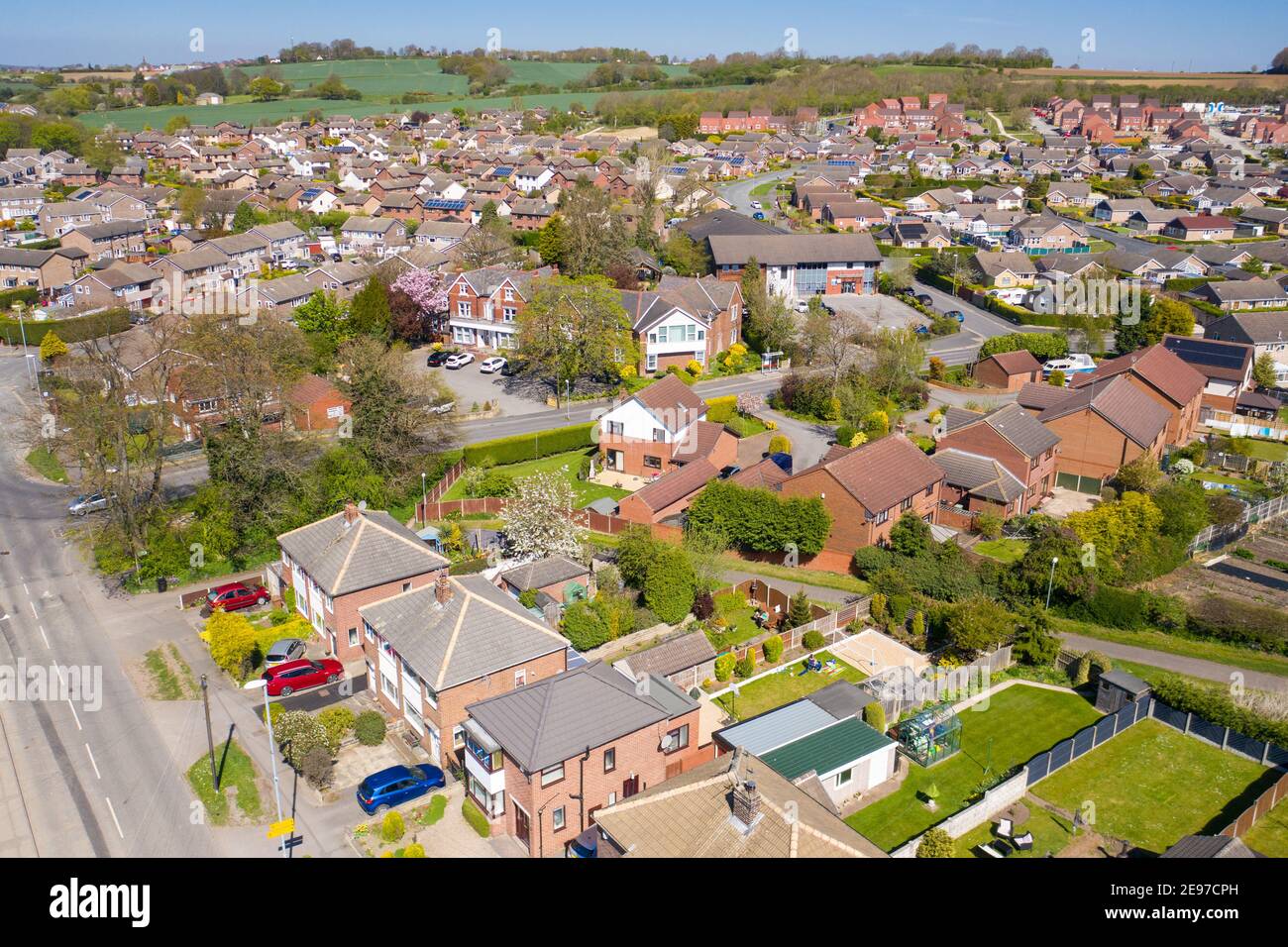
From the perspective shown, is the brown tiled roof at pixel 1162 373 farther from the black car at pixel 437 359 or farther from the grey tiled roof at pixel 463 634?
the black car at pixel 437 359

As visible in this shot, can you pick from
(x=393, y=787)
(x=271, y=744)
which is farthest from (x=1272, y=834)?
(x=271, y=744)

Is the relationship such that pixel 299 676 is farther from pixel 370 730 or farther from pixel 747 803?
pixel 747 803

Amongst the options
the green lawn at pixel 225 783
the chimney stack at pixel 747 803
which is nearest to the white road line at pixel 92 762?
the green lawn at pixel 225 783

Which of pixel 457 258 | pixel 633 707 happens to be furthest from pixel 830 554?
pixel 457 258

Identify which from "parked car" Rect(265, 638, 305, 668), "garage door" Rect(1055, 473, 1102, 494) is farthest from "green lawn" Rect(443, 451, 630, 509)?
"garage door" Rect(1055, 473, 1102, 494)

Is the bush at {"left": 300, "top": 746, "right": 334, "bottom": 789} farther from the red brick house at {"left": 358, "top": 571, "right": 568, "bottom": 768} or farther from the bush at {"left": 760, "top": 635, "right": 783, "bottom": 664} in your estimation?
the bush at {"left": 760, "top": 635, "right": 783, "bottom": 664}

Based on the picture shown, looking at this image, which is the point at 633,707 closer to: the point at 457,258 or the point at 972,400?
the point at 972,400
